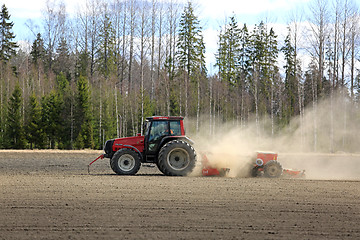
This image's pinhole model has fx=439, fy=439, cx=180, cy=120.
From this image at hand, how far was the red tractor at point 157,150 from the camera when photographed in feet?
56.0

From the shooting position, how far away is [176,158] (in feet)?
56.4

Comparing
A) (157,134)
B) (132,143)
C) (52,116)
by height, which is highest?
(52,116)

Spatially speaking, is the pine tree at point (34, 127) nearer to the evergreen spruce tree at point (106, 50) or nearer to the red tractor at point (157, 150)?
the evergreen spruce tree at point (106, 50)

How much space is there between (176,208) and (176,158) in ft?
20.9

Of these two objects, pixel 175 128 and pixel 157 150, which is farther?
pixel 175 128

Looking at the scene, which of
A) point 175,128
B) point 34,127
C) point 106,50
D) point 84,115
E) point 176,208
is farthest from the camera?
point 106,50

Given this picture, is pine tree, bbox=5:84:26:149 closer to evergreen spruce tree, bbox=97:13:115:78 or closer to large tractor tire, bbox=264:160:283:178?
evergreen spruce tree, bbox=97:13:115:78

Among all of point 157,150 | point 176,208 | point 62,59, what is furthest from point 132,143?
point 62,59

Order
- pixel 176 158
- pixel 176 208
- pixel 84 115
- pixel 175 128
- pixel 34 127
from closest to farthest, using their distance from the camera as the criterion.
Result: pixel 176 208 < pixel 176 158 < pixel 175 128 < pixel 34 127 < pixel 84 115

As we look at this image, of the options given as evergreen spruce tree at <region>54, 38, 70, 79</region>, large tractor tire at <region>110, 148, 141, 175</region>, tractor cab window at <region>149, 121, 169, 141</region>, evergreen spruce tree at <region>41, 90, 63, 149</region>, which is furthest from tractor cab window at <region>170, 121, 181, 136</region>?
evergreen spruce tree at <region>54, 38, 70, 79</region>

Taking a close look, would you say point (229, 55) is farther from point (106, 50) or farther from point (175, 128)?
point (175, 128)

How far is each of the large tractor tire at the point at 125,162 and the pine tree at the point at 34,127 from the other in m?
32.5

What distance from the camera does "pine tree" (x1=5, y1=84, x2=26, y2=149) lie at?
46.7m

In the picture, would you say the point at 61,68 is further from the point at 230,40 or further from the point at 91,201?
the point at 91,201
